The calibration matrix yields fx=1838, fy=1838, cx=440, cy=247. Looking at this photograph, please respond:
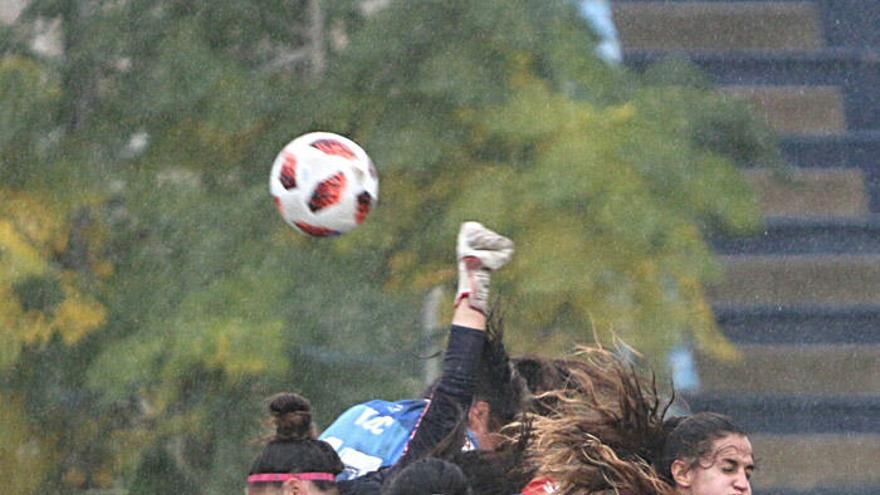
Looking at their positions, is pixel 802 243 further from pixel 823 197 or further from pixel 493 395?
pixel 493 395

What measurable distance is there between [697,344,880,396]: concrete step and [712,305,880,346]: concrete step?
0.23ft

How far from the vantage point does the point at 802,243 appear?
33.8 feet

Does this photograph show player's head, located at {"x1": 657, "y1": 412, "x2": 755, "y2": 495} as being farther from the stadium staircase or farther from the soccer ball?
the stadium staircase

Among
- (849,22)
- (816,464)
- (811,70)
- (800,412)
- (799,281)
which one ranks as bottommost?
(816,464)

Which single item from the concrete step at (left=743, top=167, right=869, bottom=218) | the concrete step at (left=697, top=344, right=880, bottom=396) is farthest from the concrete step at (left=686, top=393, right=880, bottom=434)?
→ the concrete step at (left=743, top=167, right=869, bottom=218)

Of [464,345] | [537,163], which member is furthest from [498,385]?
[537,163]

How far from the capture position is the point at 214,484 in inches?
308

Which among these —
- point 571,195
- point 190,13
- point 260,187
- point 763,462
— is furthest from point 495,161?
point 763,462

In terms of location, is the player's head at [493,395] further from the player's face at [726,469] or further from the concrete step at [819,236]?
the concrete step at [819,236]

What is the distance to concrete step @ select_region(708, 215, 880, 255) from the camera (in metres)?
10.2

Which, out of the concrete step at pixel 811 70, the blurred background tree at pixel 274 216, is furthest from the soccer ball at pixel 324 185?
the concrete step at pixel 811 70

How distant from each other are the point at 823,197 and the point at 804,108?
0.57 meters

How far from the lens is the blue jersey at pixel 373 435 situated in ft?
17.0

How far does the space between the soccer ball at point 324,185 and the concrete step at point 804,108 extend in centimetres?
511
